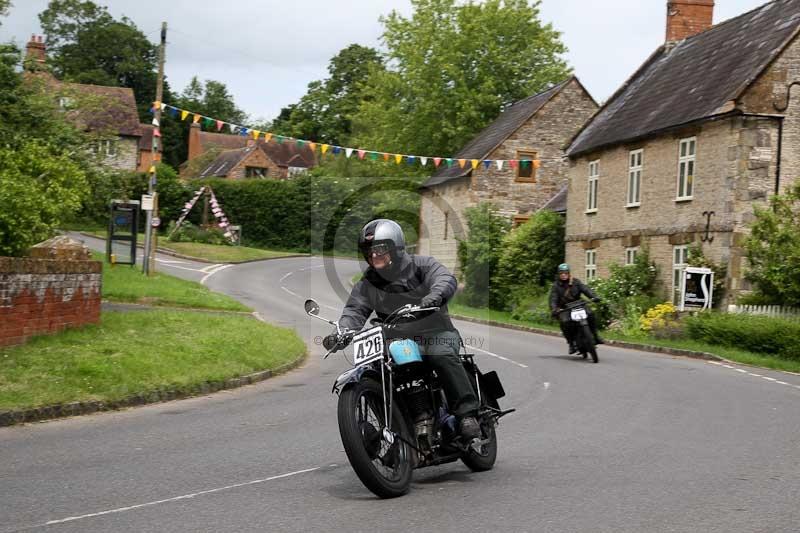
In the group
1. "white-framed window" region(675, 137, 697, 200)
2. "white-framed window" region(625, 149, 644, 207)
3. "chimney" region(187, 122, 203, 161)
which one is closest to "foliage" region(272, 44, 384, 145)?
"chimney" region(187, 122, 203, 161)

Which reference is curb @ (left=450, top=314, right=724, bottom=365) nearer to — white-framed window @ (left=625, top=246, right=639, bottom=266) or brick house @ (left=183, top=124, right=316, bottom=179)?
white-framed window @ (left=625, top=246, right=639, bottom=266)

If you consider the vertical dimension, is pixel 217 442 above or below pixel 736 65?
below

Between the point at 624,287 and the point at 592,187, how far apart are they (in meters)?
6.80

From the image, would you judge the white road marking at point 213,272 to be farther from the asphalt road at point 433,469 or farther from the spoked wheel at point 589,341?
the asphalt road at point 433,469

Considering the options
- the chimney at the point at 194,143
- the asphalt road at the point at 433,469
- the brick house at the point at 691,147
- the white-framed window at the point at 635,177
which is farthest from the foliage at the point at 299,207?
the asphalt road at the point at 433,469

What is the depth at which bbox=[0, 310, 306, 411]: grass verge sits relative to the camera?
11.7 m

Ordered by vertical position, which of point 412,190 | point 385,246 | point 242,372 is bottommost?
point 242,372

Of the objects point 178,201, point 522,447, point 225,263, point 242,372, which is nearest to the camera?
point 522,447

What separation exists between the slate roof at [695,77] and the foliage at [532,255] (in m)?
3.69

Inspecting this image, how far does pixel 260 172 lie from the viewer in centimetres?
8944

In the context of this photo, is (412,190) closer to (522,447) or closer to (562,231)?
(562,231)

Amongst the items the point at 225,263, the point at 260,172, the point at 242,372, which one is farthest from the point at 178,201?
the point at 242,372

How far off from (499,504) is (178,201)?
61.8 m

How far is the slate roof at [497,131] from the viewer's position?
161ft
